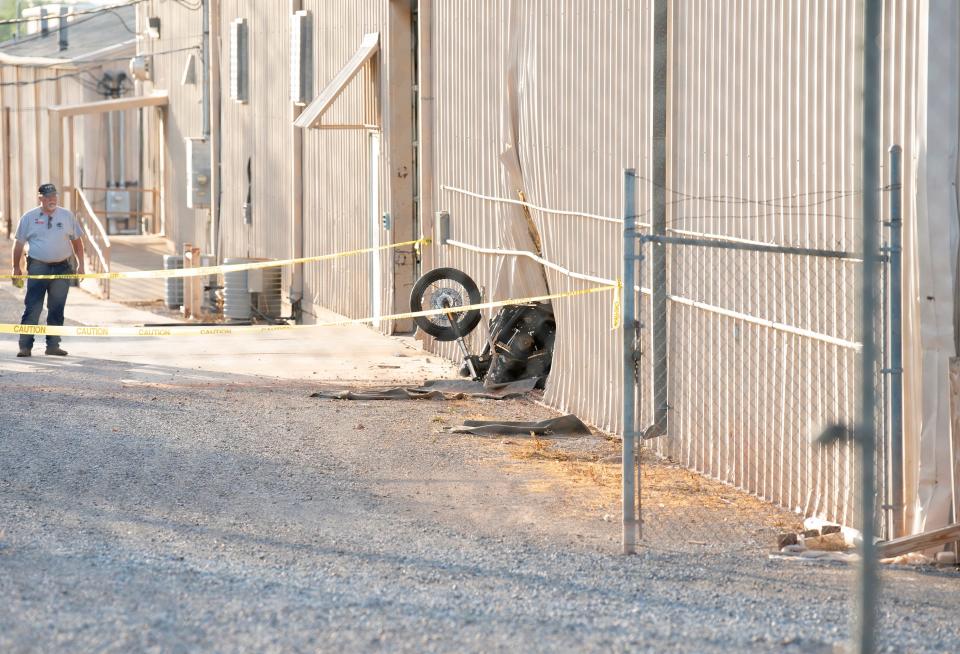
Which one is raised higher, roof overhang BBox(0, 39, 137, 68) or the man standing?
roof overhang BBox(0, 39, 137, 68)

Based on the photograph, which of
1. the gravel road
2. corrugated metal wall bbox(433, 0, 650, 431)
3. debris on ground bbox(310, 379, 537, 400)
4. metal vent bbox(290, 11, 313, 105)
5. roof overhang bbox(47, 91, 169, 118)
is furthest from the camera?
roof overhang bbox(47, 91, 169, 118)

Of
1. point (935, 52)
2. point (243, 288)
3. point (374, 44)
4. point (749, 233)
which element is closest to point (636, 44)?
point (749, 233)

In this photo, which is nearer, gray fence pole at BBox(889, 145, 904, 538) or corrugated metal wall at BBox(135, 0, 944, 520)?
gray fence pole at BBox(889, 145, 904, 538)

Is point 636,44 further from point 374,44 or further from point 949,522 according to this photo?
point 374,44

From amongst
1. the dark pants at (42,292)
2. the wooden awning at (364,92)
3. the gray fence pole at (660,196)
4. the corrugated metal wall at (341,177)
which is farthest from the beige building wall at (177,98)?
the gray fence pole at (660,196)

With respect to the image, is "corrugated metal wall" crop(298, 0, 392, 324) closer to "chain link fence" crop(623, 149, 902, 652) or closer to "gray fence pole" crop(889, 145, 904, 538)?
"chain link fence" crop(623, 149, 902, 652)

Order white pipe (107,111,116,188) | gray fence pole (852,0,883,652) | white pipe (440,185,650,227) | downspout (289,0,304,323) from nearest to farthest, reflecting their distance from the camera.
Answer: gray fence pole (852,0,883,652)
white pipe (440,185,650,227)
downspout (289,0,304,323)
white pipe (107,111,116,188)

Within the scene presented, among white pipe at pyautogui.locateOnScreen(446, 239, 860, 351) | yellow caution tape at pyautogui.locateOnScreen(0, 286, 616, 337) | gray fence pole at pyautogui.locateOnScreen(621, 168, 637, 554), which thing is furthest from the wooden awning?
gray fence pole at pyautogui.locateOnScreen(621, 168, 637, 554)

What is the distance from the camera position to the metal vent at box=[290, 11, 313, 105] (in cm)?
1973

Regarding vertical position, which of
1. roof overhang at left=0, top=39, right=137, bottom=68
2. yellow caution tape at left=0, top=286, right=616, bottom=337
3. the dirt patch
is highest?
roof overhang at left=0, top=39, right=137, bottom=68

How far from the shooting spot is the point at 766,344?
866cm

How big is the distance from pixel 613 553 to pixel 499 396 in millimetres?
5653

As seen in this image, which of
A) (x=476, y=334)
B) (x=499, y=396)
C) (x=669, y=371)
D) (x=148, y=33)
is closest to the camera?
(x=669, y=371)

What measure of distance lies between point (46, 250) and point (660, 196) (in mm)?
7439
